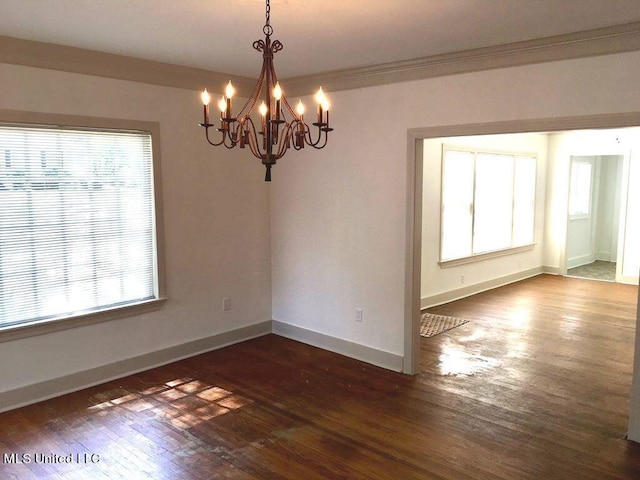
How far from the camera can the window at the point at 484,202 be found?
680 centimetres

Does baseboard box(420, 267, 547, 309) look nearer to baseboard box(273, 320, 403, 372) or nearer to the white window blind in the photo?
baseboard box(273, 320, 403, 372)

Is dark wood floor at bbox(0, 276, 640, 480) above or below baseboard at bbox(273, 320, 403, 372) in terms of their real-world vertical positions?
below

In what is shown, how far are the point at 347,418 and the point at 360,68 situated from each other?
2929 millimetres

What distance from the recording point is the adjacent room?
3.03 metres

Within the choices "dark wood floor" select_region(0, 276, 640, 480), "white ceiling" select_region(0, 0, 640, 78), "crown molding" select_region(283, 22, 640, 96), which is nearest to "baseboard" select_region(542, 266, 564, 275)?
"dark wood floor" select_region(0, 276, 640, 480)

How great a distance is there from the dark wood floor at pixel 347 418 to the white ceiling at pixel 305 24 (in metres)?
2.68

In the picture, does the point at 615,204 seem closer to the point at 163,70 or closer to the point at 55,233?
the point at 163,70

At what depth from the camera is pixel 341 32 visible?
3.33 m

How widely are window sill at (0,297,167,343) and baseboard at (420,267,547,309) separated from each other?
3.48 metres

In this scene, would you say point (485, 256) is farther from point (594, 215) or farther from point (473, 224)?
point (594, 215)

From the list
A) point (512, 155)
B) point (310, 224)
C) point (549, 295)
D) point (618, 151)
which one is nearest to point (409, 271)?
point (310, 224)

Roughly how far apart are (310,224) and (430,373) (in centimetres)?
186

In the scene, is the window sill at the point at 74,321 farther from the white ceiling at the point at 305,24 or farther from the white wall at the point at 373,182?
the white ceiling at the point at 305,24

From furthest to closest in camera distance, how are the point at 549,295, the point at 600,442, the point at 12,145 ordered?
the point at 549,295, the point at 12,145, the point at 600,442
